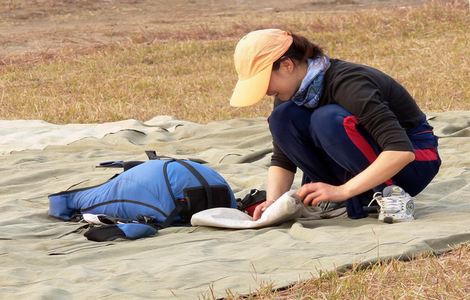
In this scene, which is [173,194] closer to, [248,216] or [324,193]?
[248,216]

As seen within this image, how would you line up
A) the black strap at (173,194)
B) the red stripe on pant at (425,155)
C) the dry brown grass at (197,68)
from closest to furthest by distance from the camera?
the red stripe on pant at (425,155), the black strap at (173,194), the dry brown grass at (197,68)

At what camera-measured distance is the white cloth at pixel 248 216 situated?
430 cm

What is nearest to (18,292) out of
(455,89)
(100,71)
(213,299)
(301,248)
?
(213,299)

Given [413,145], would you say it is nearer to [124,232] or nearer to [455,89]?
[124,232]

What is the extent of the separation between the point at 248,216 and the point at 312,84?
29.3 inches

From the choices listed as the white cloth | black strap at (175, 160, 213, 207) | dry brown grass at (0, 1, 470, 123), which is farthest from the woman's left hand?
dry brown grass at (0, 1, 470, 123)

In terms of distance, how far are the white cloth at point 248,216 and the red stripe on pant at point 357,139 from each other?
34 centimetres

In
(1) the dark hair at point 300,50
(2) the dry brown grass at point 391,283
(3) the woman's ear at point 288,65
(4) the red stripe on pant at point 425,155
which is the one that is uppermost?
(1) the dark hair at point 300,50

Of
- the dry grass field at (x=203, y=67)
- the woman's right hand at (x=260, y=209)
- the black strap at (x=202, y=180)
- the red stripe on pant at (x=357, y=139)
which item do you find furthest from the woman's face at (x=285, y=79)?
the dry grass field at (x=203, y=67)

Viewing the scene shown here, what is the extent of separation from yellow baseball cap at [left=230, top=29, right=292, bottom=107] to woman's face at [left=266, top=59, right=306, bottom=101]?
0.15ft

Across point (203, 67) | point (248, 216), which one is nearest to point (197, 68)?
point (203, 67)

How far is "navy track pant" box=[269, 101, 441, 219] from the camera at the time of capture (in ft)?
13.9

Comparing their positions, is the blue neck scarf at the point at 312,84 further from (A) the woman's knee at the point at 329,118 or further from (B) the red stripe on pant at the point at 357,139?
(B) the red stripe on pant at the point at 357,139

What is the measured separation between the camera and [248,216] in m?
4.64
